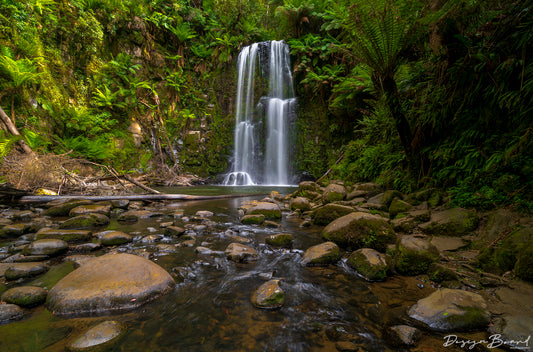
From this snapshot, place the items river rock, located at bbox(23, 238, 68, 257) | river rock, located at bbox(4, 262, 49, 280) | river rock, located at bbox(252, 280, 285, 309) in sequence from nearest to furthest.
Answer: river rock, located at bbox(252, 280, 285, 309) < river rock, located at bbox(4, 262, 49, 280) < river rock, located at bbox(23, 238, 68, 257)

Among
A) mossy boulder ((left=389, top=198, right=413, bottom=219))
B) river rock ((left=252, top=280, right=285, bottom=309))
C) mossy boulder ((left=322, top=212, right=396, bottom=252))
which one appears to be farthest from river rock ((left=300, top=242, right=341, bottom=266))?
mossy boulder ((left=389, top=198, right=413, bottom=219))

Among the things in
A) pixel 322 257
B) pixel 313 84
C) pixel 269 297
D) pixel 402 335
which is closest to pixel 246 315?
pixel 269 297

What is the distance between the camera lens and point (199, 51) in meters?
15.0

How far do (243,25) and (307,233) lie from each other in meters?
16.9

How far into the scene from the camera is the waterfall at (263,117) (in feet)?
43.7

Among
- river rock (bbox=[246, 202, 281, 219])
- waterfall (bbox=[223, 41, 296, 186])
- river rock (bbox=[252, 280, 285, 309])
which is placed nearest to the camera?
river rock (bbox=[252, 280, 285, 309])

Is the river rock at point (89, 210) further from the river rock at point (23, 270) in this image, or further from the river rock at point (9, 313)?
the river rock at point (9, 313)

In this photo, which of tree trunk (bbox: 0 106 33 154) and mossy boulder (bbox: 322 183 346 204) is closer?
mossy boulder (bbox: 322 183 346 204)

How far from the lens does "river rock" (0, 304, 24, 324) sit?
143 centimetres

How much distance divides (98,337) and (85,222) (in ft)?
10.7

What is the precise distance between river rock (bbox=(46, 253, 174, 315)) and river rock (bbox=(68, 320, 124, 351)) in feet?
0.83

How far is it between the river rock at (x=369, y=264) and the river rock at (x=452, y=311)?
0.47 metres

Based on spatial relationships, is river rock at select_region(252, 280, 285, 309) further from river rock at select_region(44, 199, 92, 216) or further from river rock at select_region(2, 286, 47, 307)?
river rock at select_region(44, 199, 92, 216)

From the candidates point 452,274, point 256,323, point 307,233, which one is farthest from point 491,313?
point 307,233
